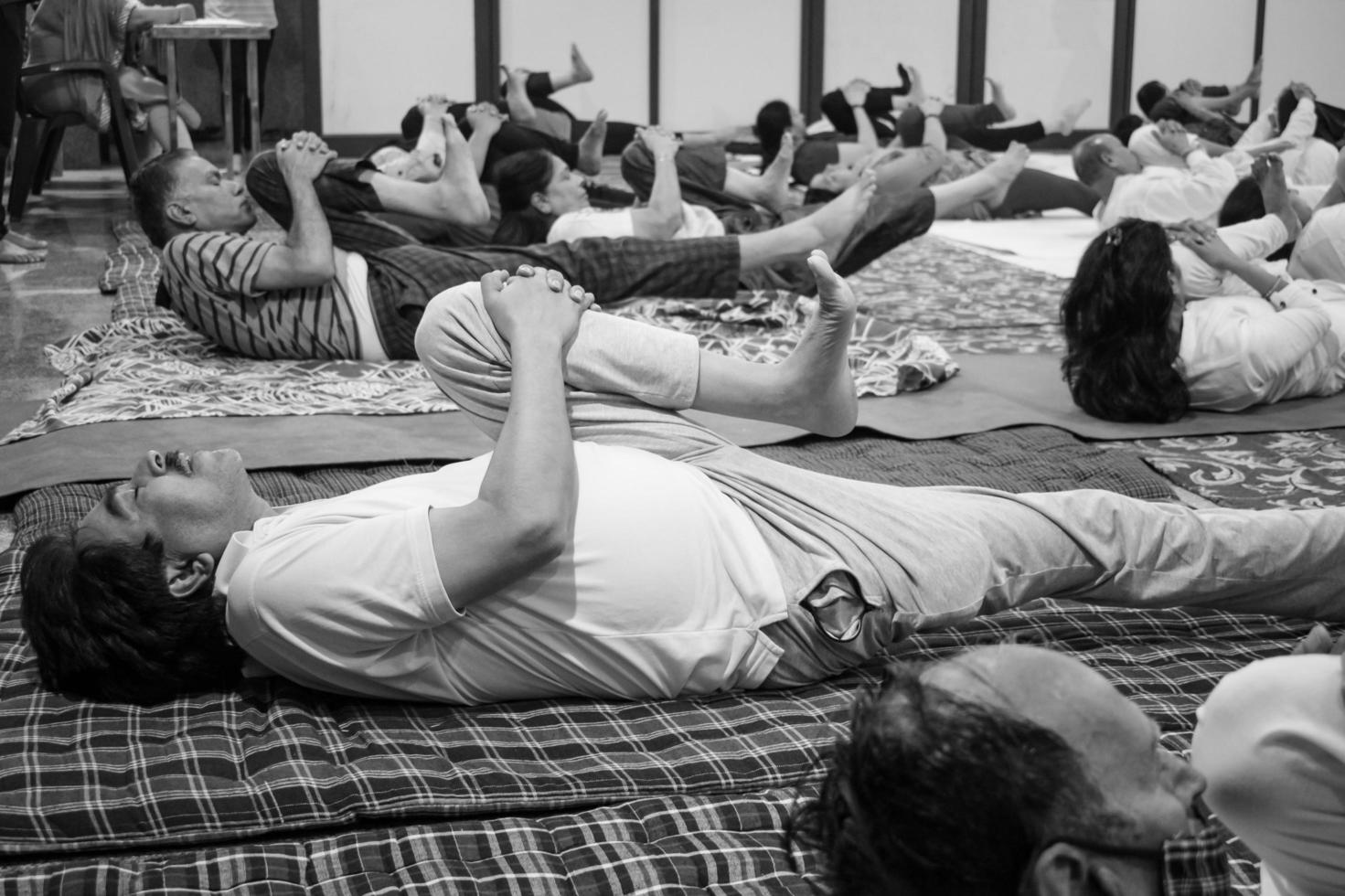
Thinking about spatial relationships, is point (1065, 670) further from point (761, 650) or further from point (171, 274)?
point (171, 274)

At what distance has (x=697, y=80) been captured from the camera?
34.5ft

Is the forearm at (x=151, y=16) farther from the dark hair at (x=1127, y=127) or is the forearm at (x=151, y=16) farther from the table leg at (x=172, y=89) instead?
the dark hair at (x=1127, y=127)

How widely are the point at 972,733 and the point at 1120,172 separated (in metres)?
5.26

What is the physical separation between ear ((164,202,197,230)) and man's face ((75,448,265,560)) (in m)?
2.13

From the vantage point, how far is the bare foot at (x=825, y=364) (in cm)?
190

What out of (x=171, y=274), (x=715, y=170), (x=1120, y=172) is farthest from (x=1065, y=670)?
(x=1120, y=172)

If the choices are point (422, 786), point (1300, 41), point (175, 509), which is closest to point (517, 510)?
point (422, 786)

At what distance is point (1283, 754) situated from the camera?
3.00ft

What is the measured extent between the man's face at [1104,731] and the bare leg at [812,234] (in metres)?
3.01

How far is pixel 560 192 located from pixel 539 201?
0.07 meters

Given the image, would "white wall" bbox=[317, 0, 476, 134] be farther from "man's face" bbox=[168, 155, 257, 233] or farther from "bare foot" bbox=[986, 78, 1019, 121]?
"man's face" bbox=[168, 155, 257, 233]

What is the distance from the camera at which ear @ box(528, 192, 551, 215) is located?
15.1 ft

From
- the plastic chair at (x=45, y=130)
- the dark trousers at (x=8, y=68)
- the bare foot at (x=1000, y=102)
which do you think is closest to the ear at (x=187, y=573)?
the dark trousers at (x=8, y=68)

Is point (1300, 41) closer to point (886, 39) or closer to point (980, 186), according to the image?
point (886, 39)
